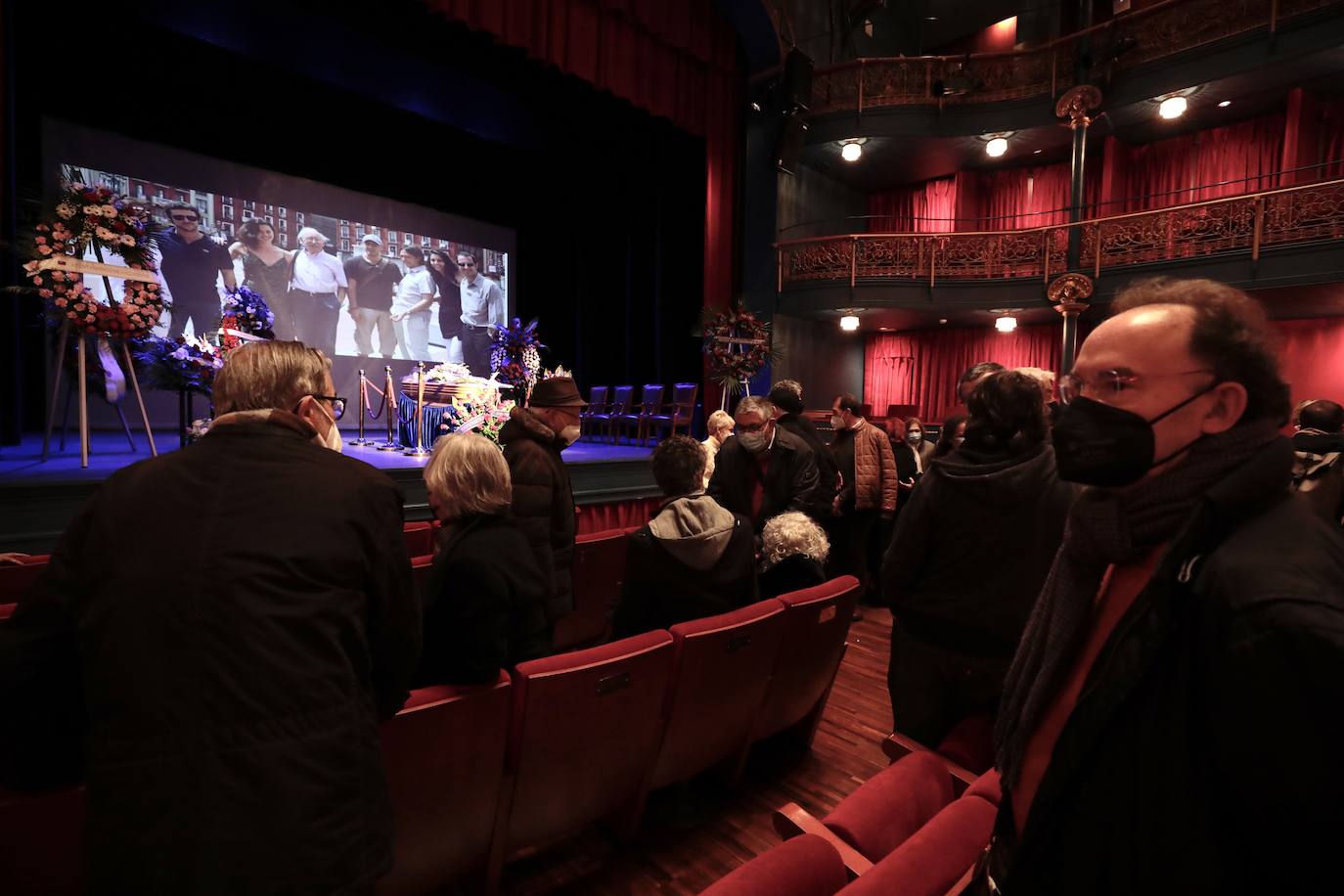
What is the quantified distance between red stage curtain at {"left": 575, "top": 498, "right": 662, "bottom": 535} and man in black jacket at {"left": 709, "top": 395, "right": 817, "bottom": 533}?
2223 millimetres

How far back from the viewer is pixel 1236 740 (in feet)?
1.92

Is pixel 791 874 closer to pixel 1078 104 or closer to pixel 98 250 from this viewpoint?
pixel 98 250

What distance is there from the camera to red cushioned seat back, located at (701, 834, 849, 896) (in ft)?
A: 3.11

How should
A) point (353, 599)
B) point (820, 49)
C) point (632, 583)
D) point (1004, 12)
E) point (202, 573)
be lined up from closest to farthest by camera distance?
point (202, 573) < point (353, 599) < point (632, 583) < point (820, 49) < point (1004, 12)

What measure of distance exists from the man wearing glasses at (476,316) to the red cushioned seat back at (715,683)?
913 cm

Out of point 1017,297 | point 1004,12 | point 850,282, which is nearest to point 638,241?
point 850,282

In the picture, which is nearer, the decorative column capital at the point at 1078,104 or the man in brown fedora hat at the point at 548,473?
the man in brown fedora hat at the point at 548,473

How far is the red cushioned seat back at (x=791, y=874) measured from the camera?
947 millimetres

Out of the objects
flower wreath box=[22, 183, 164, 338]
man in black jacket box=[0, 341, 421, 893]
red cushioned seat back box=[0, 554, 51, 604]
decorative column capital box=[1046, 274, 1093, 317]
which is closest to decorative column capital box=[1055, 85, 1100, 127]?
decorative column capital box=[1046, 274, 1093, 317]

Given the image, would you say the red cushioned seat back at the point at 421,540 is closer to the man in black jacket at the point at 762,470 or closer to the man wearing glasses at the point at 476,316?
the man in black jacket at the point at 762,470

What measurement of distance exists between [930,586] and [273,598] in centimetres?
160

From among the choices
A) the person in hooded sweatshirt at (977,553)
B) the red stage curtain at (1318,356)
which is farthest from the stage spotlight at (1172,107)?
the person in hooded sweatshirt at (977,553)

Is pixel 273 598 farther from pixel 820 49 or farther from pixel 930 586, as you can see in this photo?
pixel 820 49

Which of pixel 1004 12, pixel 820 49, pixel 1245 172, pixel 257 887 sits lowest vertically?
pixel 257 887
